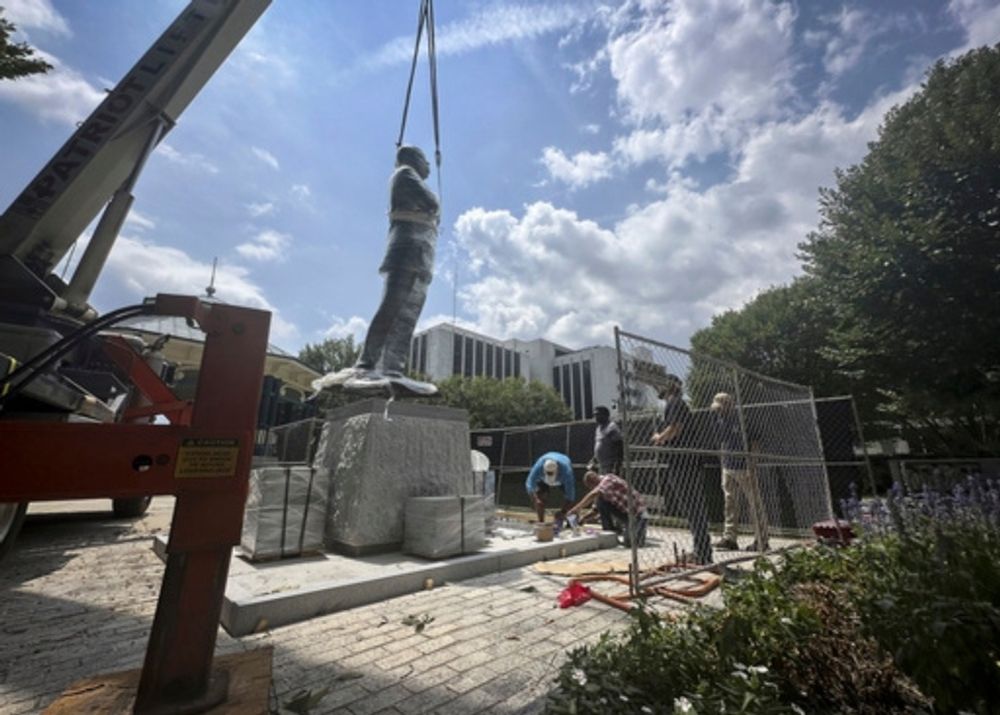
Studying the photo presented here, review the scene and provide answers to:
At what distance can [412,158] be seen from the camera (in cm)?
725

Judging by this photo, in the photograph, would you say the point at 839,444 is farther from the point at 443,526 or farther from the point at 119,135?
the point at 119,135

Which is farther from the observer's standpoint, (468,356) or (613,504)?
(468,356)

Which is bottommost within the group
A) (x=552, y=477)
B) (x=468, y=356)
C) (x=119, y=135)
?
(x=552, y=477)

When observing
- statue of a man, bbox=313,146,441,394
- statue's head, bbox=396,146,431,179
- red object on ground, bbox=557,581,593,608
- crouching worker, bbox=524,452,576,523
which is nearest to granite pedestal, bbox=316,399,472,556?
statue of a man, bbox=313,146,441,394

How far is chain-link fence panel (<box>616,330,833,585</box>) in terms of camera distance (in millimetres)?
4809

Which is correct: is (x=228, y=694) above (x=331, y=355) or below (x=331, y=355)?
below

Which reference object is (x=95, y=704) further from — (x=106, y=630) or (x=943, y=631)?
(x=943, y=631)

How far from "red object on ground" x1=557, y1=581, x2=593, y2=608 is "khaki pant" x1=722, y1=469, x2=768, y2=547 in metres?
2.77

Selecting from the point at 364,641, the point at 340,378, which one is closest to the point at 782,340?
the point at 340,378

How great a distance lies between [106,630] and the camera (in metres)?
3.21

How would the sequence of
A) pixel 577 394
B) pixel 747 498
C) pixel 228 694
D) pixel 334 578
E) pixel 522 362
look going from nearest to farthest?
pixel 228 694, pixel 334 578, pixel 747 498, pixel 577 394, pixel 522 362

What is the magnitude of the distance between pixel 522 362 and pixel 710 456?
6793 cm

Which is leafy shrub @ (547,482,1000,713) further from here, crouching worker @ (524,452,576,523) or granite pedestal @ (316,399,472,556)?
crouching worker @ (524,452,576,523)

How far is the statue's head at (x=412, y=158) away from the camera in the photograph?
23.8 feet
